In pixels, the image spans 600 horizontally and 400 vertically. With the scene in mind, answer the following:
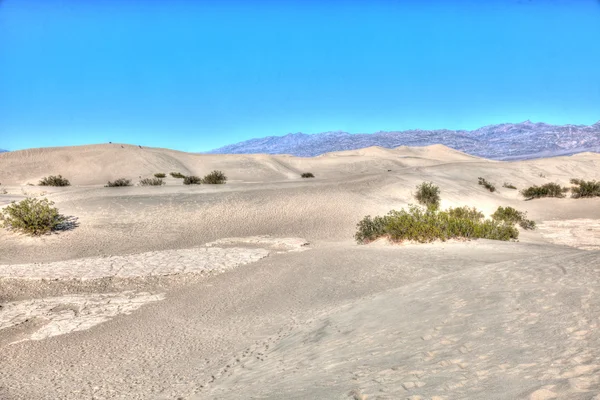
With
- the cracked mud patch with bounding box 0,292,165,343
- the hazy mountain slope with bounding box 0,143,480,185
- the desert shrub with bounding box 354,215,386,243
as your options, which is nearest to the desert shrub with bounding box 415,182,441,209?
the desert shrub with bounding box 354,215,386,243

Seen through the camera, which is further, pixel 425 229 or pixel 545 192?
A: pixel 545 192

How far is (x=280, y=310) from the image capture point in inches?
277

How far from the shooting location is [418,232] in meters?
11.6

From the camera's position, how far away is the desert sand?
3.09 meters

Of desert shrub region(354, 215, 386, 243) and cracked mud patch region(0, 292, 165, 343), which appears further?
desert shrub region(354, 215, 386, 243)

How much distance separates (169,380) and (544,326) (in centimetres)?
377

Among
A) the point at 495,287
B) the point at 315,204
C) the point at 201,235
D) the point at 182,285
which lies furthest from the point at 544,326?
the point at 315,204

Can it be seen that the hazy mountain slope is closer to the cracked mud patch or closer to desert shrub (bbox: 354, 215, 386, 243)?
desert shrub (bbox: 354, 215, 386, 243)

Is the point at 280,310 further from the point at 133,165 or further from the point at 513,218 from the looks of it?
the point at 133,165

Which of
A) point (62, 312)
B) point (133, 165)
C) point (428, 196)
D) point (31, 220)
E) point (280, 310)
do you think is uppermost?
point (133, 165)

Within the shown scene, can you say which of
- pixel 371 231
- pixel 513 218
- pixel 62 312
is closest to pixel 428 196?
pixel 513 218

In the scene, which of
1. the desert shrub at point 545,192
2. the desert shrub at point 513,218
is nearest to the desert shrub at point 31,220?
the desert shrub at point 513,218

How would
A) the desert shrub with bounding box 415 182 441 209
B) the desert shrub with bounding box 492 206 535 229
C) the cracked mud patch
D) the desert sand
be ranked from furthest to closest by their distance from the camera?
the desert shrub with bounding box 415 182 441 209, the desert shrub with bounding box 492 206 535 229, the cracked mud patch, the desert sand

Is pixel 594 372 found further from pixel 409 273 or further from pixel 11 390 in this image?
pixel 409 273
